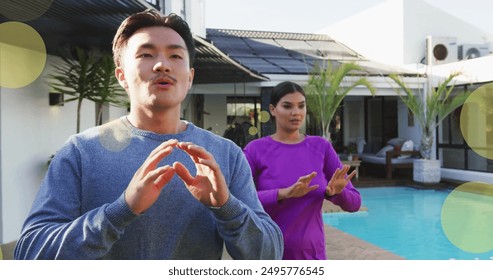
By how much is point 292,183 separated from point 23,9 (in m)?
2.45

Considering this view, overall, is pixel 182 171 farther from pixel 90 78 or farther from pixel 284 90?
pixel 90 78

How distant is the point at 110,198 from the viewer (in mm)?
958

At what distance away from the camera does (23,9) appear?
10.6 feet

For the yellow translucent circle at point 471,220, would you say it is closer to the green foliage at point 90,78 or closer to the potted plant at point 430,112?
the potted plant at point 430,112

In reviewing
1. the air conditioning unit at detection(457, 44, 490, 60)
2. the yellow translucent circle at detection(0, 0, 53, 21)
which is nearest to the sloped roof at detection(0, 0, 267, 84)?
the yellow translucent circle at detection(0, 0, 53, 21)

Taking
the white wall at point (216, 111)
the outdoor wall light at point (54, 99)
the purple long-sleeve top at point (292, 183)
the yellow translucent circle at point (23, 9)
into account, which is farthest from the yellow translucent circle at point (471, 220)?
the white wall at point (216, 111)

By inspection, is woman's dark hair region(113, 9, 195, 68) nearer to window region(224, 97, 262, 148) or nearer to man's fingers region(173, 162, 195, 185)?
man's fingers region(173, 162, 195, 185)

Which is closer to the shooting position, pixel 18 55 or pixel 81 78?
pixel 18 55

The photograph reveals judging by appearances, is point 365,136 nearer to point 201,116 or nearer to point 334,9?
point 201,116

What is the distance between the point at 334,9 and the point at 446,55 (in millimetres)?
11605

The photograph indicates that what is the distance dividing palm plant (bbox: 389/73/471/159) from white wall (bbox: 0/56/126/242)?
8369 millimetres

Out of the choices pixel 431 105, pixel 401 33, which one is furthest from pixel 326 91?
pixel 431 105

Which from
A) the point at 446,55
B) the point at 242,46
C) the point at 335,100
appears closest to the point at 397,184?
the point at 335,100

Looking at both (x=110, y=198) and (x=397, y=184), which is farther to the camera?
(x=397, y=184)
